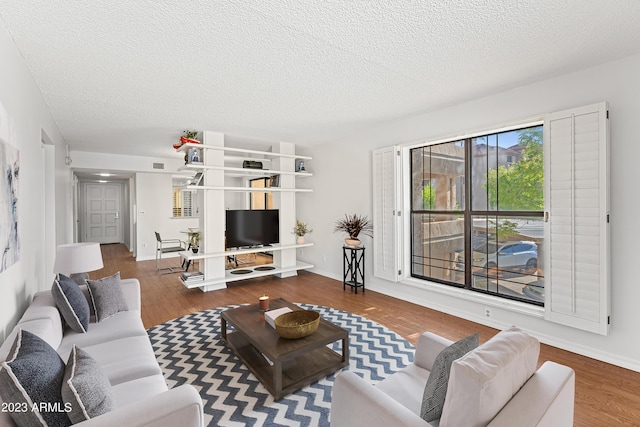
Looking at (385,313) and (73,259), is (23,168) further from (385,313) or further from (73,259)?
(385,313)

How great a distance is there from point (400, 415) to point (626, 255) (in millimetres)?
2658

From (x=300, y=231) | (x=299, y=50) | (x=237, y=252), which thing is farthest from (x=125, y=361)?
(x=300, y=231)

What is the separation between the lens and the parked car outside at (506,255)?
3.28 meters

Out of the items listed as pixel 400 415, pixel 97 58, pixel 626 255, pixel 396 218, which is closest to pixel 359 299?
pixel 396 218

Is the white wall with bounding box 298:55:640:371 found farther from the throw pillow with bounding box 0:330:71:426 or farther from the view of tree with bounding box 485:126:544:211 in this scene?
the throw pillow with bounding box 0:330:71:426

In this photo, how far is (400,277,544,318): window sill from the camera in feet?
10.1

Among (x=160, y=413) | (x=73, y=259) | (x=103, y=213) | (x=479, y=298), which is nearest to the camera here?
(x=160, y=413)

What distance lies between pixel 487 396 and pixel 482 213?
117 inches

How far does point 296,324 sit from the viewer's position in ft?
7.80

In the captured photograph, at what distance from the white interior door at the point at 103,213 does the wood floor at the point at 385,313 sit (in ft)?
13.8

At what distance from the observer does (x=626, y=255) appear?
252 cm

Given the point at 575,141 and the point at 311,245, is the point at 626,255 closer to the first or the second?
the point at 575,141

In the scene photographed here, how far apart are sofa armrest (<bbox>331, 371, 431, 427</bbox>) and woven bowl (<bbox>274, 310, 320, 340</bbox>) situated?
0.82m

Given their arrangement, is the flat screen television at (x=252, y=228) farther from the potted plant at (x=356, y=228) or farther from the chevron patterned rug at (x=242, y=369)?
the chevron patterned rug at (x=242, y=369)
